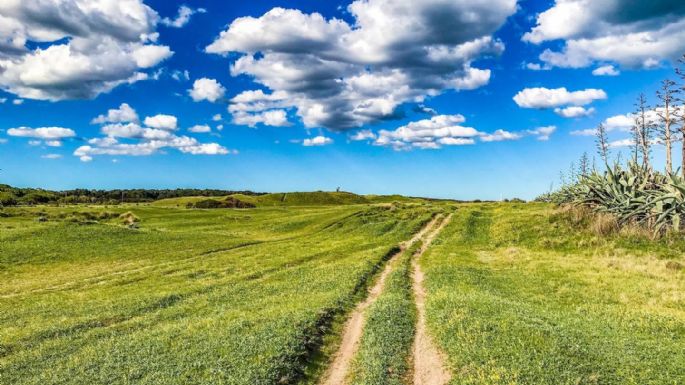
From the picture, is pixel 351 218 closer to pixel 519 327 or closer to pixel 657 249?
pixel 657 249

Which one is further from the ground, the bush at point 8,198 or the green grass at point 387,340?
the bush at point 8,198

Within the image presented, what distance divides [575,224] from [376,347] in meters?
32.4

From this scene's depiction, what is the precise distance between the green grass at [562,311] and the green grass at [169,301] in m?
4.87

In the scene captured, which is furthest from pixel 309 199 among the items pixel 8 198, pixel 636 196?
pixel 636 196

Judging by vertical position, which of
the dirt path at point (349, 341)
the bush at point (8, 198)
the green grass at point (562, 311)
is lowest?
the dirt path at point (349, 341)

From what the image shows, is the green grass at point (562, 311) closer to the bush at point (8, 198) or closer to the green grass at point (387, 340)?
the green grass at point (387, 340)

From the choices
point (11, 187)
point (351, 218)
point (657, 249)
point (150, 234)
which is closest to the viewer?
point (657, 249)

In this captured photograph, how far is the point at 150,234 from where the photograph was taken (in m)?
55.2

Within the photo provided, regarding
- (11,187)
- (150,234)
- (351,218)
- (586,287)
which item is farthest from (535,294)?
(11,187)

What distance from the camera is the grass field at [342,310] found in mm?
13164

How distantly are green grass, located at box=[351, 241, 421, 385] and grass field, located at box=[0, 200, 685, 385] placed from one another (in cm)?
7

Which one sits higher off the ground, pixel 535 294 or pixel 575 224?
pixel 575 224

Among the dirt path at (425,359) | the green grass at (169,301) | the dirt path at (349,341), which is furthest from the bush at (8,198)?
the dirt path at (425,359)

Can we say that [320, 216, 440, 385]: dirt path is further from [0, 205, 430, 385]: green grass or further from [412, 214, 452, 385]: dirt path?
[412, 214, 452, 385]: dirt path
